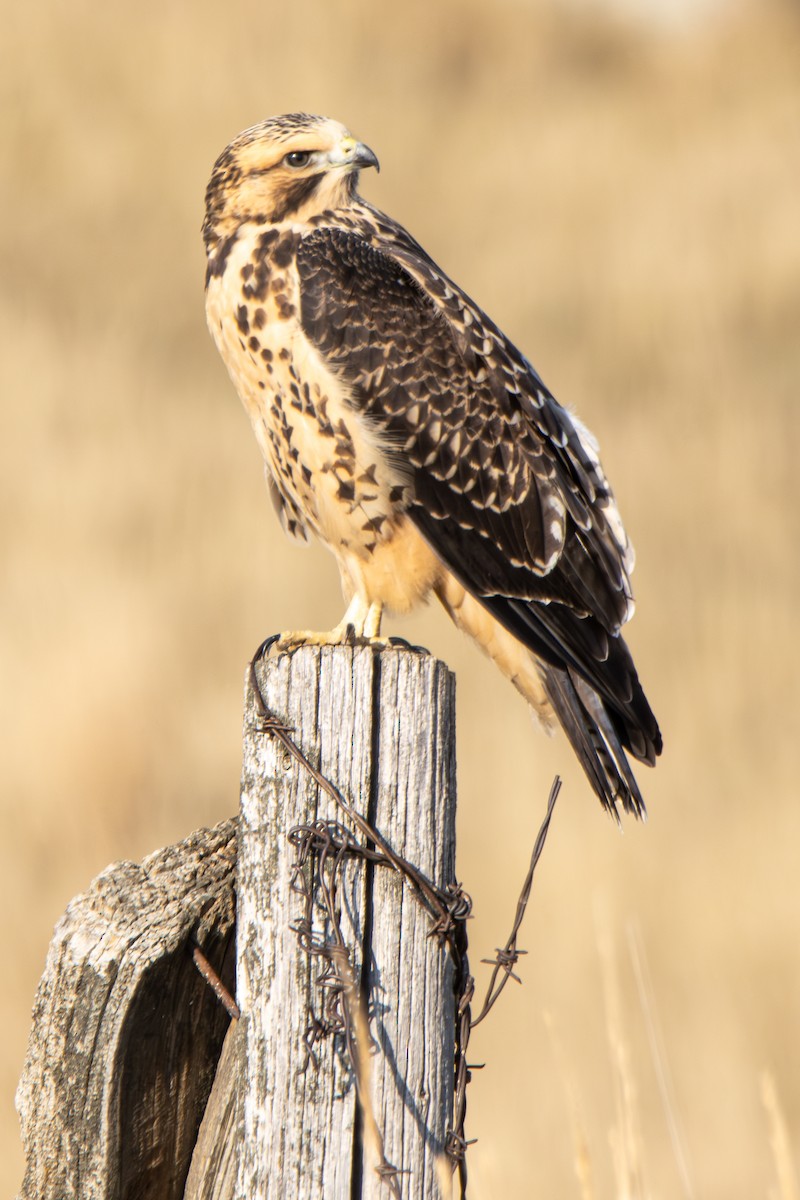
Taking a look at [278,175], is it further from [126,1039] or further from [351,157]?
[126,1039]

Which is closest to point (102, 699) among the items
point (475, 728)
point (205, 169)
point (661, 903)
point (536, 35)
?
point (475, 728)

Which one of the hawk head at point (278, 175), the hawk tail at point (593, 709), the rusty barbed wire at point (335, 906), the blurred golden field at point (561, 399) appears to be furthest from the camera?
the blurred golden field at point (561, 399)

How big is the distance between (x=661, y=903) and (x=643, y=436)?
3.84 m

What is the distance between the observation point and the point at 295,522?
433 centimetres

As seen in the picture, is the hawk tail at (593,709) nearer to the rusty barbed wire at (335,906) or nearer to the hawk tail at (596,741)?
the hawk tail at (596,741)

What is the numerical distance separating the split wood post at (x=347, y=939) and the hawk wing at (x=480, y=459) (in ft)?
4.32

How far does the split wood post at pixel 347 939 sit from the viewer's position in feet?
7.49

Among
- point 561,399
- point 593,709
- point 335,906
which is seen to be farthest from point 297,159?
point 561,399

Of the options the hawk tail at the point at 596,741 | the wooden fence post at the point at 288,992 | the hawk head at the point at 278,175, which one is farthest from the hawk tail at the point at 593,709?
the wooden fence post at the point at 288,992

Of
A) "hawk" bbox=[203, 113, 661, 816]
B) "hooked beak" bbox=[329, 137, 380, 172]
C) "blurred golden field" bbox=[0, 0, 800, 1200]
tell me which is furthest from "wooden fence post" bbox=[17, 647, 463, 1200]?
"hooked beak" bbox=[329, 137, 380, 172]

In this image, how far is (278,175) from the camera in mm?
3877

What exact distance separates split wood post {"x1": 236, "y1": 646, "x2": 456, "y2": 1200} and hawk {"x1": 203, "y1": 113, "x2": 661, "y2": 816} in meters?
1.20

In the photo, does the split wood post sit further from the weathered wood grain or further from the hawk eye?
the hawk eye

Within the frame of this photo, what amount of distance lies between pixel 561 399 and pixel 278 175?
6440 millimetres
